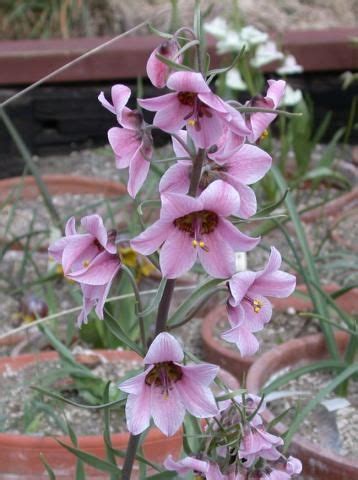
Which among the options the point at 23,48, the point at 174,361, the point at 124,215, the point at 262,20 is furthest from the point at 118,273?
the point at 262,20

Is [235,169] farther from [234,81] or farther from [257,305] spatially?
[234,81]

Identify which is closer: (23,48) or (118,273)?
(118,273)

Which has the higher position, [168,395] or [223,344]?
[168,395]

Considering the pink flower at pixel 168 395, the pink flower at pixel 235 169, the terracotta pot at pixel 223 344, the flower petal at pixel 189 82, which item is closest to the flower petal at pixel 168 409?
the pink flower at pixel 168 395

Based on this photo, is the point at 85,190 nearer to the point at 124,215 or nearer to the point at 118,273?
the point at 124,215

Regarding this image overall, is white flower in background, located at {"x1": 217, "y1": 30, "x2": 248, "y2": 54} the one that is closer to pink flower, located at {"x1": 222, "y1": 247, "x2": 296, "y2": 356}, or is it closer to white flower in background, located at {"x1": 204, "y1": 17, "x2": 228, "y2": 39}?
white flower in background, located at {"x1": 204, "y1": 17, "x2": 228, "y2": 39}

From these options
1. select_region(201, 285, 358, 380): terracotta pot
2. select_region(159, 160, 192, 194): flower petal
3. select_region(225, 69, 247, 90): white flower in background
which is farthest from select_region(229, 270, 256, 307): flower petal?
select_region(225, 69, 247, 90): white flower in background

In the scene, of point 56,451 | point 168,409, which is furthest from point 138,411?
point 56,451
